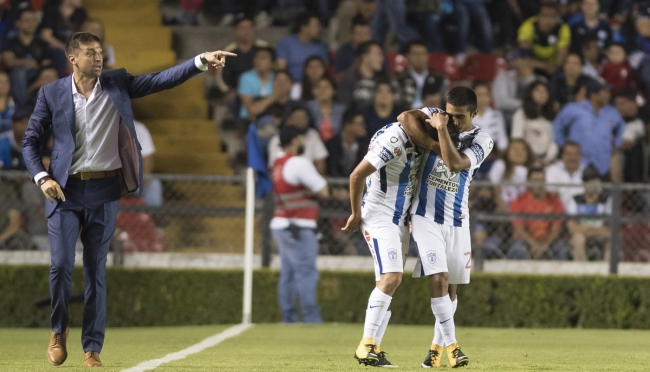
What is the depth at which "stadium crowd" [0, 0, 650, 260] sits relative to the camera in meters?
15.5

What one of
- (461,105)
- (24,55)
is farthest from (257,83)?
(461,105)

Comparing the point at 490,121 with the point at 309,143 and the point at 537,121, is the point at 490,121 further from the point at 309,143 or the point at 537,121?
the point at 309,143

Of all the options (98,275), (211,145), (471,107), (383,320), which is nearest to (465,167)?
(471,107)

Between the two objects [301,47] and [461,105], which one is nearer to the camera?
[461,105]

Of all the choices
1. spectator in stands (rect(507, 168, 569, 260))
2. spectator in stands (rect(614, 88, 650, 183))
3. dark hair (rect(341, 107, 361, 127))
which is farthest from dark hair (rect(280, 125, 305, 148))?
spectator in stands (rect(614, 88, 650, 183))

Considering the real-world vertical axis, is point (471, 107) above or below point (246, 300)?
above

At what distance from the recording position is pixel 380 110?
16.9 meters

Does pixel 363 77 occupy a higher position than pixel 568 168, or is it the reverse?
pixel 363 77

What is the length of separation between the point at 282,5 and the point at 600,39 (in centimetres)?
492

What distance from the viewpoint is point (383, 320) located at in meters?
8.45

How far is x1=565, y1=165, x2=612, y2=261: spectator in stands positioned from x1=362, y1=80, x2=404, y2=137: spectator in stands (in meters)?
2.89

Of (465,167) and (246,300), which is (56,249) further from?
(246,300)

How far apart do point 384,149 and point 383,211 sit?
0.52 m

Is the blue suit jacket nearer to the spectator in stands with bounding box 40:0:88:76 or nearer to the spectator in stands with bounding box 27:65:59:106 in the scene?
the spectator in stands with bounding box 27:65:59:106
